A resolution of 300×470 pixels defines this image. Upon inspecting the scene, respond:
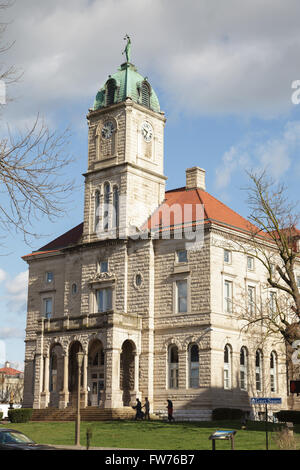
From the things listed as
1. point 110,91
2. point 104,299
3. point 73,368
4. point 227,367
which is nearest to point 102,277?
point 104,299

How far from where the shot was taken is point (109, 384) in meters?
45.7

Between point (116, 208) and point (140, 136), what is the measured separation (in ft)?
19.7

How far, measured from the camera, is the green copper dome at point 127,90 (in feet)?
178

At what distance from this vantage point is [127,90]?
54.0 meters

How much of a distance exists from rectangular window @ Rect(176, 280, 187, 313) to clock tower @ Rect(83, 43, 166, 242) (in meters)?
5.70

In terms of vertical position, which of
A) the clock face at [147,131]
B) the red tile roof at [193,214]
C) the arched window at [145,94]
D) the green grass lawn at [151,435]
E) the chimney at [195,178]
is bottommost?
the green grass lawn at [151,435]

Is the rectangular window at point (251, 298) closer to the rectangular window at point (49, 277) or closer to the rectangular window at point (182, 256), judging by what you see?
A: the rectangular window at point (182, 256)

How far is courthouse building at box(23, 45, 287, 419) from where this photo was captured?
47.0 meters

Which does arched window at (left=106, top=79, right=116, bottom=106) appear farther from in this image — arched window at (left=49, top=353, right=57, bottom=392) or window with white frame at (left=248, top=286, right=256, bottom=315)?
arched window at (left=49, top=353, right=57, bottom=392)

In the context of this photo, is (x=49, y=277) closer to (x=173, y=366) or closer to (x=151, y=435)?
(x=173, y=366)

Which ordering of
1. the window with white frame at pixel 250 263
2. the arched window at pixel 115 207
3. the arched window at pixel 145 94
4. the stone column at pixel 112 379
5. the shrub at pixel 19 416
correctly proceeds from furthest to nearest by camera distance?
the arched window at pixel 145 94 < the arched window at pixel 115 207 < the window with white frame at pixel 250 263 < the shrub at pixel 19 416 < the stone column at pixel 112 379

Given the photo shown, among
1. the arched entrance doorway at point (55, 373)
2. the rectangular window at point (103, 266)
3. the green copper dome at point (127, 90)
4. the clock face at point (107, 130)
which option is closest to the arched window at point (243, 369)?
the rectangular window at point (103, 266)

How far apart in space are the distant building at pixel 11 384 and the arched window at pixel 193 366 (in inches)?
3339

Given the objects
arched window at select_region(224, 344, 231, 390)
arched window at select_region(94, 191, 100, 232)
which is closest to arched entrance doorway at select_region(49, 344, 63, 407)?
arched window at select_region(94, 191, 100, 232)
